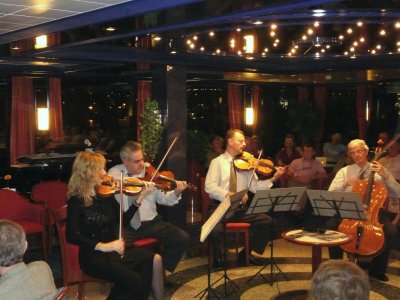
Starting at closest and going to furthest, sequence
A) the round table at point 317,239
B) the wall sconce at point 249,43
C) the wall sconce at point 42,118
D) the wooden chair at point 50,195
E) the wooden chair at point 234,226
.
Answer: the round table at point 317,239, the wooden chair at point 234,226, the wooden chair at point 50,195, the wall sconce at point 249,43, the wall sconce at point 42,118

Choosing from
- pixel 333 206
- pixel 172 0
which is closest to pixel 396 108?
pixel 333 206

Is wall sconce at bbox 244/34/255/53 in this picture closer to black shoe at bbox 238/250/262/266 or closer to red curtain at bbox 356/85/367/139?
black shoe at bbox 238/250/262/266

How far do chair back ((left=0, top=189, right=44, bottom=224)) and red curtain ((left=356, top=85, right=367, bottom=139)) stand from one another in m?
8.86

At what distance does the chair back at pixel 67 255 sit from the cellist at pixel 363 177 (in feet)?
9.58

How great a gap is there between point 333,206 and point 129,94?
8.65 meters

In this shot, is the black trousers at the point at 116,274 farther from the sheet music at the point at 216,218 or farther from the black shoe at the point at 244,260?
the black shoe at the point at 244,260

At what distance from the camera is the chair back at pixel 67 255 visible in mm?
4688

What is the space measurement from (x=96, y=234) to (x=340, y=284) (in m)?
2.85

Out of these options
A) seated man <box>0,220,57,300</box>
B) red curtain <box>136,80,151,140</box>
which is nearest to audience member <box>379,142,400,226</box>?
seated man <box>0,220,57,300</box>

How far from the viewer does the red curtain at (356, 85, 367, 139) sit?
13.1m

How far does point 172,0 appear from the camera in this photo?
4.16m

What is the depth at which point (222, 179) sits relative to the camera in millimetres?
6387

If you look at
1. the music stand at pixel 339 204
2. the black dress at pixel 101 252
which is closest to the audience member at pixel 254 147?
the music stand at pixel 339 204

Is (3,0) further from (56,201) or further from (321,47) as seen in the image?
(321,47)
